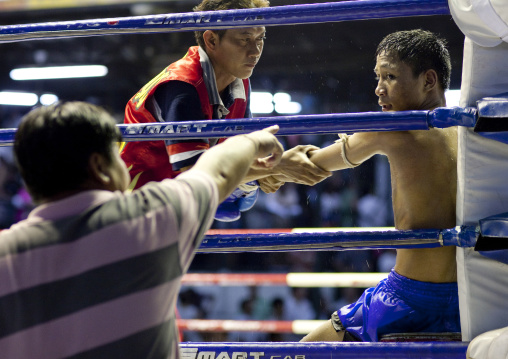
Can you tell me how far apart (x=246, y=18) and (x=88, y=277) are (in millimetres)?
802

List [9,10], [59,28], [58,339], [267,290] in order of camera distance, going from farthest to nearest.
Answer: [9,10]
[267,290]
[59,28]
[58,339]

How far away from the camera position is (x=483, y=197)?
4.03ft

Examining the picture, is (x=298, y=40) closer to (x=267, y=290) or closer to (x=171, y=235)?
(x=267, y=290)

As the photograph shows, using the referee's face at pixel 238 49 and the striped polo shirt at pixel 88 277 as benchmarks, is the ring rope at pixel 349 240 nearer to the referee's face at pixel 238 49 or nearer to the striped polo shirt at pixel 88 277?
the striped polo shirt at pixel 88 277

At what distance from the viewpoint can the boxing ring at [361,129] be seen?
1.21 meters

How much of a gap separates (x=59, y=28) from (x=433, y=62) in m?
1.01

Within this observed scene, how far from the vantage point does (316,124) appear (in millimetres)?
1331

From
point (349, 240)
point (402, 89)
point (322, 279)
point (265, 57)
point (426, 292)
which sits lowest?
point (322, 279)

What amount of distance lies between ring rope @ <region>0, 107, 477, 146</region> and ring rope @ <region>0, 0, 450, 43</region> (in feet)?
0.70

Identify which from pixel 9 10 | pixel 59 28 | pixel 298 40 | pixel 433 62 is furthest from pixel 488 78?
pixel 9 10

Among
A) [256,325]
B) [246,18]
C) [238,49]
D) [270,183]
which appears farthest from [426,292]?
[256,325]

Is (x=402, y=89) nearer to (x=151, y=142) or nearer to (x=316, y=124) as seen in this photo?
(x=316, y=124)

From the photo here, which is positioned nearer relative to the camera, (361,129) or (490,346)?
(490,346)

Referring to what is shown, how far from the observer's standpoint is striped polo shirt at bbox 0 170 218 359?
32.4 inches
